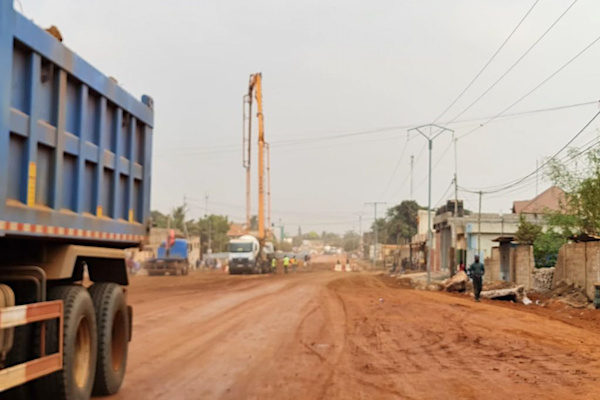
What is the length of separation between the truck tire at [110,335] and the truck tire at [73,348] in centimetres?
35

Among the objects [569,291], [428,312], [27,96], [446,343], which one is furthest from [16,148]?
[569,291]

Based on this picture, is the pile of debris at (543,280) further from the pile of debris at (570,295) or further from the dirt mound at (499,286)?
the pile of debris at (570,295)

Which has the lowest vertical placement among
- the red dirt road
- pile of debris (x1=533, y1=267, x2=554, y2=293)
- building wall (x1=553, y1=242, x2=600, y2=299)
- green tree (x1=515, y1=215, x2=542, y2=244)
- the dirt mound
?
the red dirt road

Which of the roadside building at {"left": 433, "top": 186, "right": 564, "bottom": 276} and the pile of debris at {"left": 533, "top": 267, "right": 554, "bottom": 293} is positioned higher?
the roadside building at {"left": 433, "top": 186, "right": 564, "bottom": 276}

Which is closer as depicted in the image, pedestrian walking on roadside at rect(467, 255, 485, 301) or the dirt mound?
pedestrian walking on roadside at rect(467, 255, 485, 301)

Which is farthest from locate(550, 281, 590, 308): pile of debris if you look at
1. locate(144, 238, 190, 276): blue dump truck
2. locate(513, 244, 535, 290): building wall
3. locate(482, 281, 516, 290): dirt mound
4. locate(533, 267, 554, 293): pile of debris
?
locate(144, 238, 190, 276): blue dump truck

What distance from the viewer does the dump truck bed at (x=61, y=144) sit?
564 cm

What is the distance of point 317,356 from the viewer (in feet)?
37.9

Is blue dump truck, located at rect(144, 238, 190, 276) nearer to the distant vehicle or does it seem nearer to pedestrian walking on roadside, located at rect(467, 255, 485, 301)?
the distant vehicle

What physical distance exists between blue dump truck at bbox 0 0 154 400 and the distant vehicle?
47197mm

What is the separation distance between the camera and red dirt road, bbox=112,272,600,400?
867cm

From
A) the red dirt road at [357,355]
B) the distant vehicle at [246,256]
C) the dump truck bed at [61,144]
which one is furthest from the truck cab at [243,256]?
the dump truck bed at [61,144]

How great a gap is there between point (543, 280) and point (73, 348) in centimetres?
2557

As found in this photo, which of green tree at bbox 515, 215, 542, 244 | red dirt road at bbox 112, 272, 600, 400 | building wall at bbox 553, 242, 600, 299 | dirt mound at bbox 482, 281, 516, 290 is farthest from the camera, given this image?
green tree at bbox 515, 215, 542, 244
